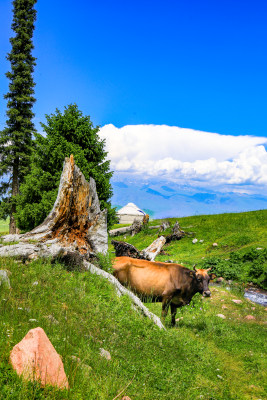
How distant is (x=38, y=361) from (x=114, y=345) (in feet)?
8.59

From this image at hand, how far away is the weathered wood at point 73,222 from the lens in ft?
34.9

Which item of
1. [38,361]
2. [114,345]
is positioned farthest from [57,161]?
[38,361]

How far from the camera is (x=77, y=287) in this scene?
784 centimetres

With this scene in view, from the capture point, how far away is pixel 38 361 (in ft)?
11.9

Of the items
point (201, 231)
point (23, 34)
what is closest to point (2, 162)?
point (23, 34)

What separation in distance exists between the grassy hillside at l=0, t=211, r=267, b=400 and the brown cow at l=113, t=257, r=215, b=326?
102 cm

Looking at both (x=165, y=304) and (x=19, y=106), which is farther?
(x=19, y=106)

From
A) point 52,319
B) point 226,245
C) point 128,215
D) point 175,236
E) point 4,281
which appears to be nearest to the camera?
point 52,319

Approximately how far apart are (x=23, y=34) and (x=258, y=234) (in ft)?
119

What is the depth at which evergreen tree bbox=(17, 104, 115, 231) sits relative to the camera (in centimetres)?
2138

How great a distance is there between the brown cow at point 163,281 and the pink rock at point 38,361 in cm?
712

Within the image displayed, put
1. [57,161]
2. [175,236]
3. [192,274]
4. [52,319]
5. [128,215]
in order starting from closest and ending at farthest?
1. [52,319]
2. [192,274]
3. [57,161]
4. [175,236]
5. [128,215]

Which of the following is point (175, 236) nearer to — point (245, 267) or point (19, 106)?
point (245, 267)

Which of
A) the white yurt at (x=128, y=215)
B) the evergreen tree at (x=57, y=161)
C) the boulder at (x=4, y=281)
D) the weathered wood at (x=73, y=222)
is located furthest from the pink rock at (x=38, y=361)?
the white yurt at (x=128, y=215)
